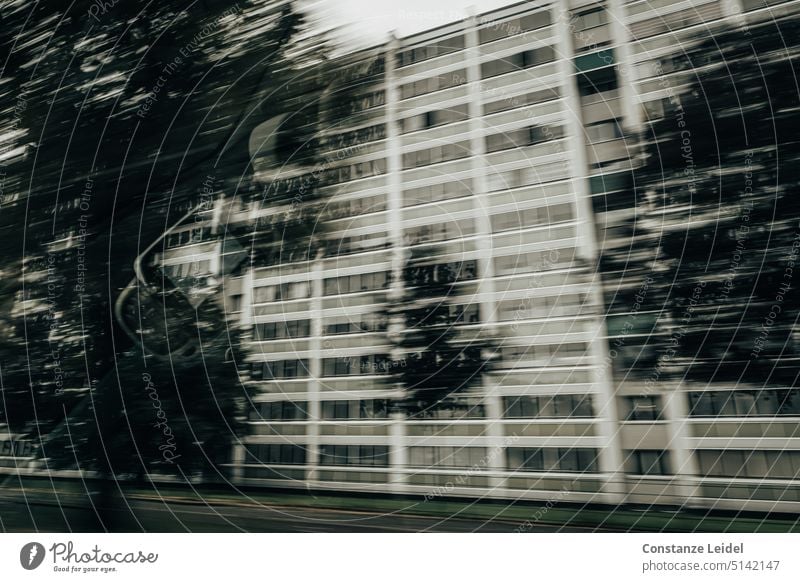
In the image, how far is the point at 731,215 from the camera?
1476mm

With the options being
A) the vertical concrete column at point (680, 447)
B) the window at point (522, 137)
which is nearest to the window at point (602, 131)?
the window at point (522, 137)

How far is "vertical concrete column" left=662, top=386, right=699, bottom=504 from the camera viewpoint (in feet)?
4.79

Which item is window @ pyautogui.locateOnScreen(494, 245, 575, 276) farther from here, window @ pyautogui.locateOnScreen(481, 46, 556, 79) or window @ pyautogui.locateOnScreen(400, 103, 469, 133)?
window @ pyautogui.locateOnScreen(481, 46, 556, 79)

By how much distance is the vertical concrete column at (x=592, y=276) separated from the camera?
150 cm

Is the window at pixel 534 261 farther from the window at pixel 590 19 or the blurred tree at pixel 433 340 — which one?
the window at pixel 590 19

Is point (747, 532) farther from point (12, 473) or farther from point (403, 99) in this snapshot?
point (12, 473)

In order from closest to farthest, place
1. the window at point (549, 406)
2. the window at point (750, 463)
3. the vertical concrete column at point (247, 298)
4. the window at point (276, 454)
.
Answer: the window at point (750, 463)
the window at point (549, 406)
the window at point (276, 454)
the vertical concrete column at point (247, 298)

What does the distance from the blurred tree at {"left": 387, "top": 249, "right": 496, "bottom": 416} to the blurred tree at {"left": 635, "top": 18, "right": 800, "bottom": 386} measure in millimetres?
607

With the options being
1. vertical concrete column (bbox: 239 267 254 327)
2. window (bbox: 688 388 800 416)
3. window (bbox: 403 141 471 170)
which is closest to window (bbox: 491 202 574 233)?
window (bbox: 403 141 471 170)

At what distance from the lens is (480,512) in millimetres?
1586

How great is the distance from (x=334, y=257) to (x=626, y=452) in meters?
1.23

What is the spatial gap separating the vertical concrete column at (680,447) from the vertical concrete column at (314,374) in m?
1.22
